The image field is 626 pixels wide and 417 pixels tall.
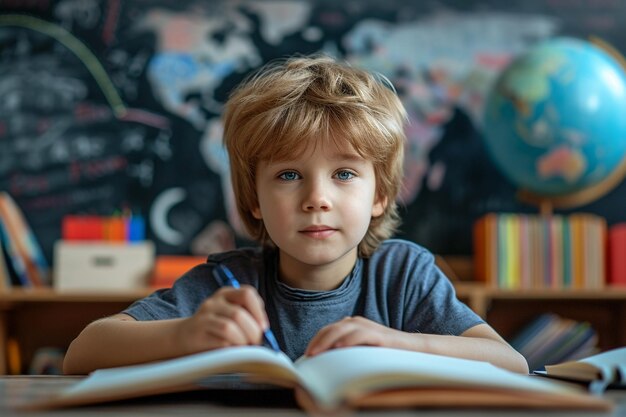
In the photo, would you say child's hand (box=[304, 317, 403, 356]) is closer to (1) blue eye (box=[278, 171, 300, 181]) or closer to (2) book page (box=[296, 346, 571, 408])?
(2) book page (box=[296, 346, 571, 408])

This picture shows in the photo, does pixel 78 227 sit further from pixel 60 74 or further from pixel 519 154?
pixel 519 154

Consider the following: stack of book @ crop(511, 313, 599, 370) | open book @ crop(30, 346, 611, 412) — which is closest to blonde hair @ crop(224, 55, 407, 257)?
open book @ crop(30, 346, 611, 412)

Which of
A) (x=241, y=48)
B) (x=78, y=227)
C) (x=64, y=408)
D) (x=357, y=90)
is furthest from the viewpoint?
(x=241, y=48)

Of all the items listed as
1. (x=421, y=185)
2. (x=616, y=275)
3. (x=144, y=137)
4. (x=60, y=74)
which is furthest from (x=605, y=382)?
(x=60, y=74)

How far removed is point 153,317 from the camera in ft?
3.73

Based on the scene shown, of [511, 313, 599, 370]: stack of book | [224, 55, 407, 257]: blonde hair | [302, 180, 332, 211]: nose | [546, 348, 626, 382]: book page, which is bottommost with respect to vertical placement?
[511, 313, 599, 370]: stack of book

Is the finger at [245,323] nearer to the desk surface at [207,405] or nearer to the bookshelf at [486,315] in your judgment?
the desk surface at [207,405]

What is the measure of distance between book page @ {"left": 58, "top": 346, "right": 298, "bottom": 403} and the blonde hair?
505 mm

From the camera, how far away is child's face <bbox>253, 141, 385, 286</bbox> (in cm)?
111

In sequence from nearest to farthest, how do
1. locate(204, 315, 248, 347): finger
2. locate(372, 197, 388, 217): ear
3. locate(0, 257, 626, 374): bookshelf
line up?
locate(204, 315, 248, 347): finger
locate(372, 197, 388, 217): ear
locate(0, 257, 626, 374): bookshelf

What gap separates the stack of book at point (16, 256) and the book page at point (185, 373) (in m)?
2.20

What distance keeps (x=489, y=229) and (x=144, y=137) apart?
133 centimetres

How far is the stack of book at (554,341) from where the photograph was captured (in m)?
2.68

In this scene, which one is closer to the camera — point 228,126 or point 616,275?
point 228,126
